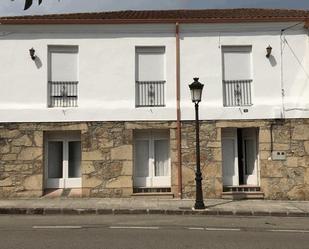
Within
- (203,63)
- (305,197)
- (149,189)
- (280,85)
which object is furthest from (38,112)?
(305,197)

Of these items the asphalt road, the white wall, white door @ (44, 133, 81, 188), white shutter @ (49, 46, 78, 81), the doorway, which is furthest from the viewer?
the doorway

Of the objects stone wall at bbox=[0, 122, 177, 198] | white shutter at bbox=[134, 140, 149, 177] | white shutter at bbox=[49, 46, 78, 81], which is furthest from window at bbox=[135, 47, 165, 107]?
white shutter at bbox=[49, 46, 78, 81]

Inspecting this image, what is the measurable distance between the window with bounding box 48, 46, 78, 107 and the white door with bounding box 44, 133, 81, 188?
47.6 inches

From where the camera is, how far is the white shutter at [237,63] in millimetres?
15977

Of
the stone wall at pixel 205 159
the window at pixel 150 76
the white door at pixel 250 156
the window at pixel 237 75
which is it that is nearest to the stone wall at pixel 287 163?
the white door at pixel 250 156

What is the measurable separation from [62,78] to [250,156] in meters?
7.08

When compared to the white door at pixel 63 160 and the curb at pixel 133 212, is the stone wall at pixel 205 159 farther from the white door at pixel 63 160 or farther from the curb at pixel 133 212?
the white door at pixel 63 160

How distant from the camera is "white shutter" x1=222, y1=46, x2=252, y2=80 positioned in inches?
629

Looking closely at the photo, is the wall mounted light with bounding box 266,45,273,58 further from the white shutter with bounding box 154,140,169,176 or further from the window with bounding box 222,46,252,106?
the white shutter with bounding box 154,140,169,176

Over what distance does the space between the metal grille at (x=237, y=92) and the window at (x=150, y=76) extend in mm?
2195

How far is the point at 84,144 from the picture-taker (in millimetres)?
15508

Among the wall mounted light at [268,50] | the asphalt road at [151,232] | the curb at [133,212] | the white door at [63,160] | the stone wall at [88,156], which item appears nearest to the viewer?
the asphalt road at [151,232]

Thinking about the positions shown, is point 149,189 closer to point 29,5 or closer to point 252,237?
point 252,237

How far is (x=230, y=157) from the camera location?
1619cm
